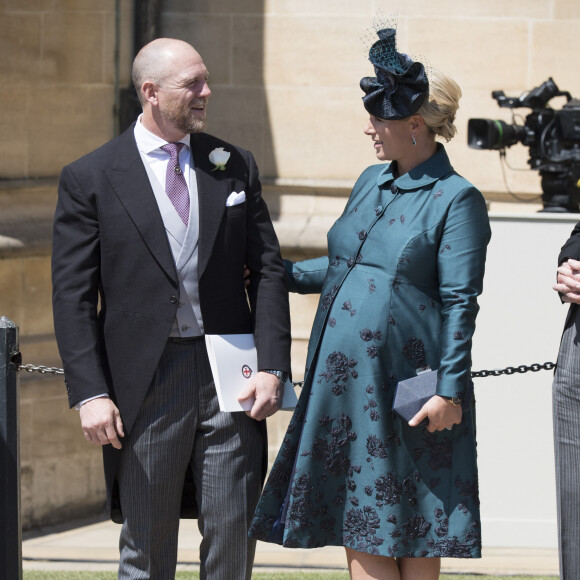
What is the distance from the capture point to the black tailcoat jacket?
3.49 m

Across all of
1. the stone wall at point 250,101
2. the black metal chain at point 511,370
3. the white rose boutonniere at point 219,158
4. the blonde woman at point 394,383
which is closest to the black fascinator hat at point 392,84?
the blonde woman at point 394,383

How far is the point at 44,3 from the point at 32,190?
3.29 ft

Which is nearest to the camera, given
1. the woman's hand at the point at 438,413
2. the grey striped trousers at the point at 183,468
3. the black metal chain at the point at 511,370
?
the woman's hand at the point at 438,413

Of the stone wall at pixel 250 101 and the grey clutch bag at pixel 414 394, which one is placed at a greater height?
the stone wall at pixel 250 101

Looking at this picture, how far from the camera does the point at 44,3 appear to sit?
21.5 ft

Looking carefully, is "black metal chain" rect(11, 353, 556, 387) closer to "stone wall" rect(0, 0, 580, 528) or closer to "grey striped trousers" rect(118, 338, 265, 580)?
"grey striped trousers" rect(118, 338, 265, 580)

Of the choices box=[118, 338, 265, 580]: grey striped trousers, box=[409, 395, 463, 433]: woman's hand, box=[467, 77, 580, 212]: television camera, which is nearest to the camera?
box=[409, 395, 463, 433]: woman's hand

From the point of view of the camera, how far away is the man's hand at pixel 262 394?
355 centimetres

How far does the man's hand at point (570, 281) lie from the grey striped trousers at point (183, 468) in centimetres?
103

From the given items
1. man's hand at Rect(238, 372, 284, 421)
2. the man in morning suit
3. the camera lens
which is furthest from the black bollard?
the camera lens

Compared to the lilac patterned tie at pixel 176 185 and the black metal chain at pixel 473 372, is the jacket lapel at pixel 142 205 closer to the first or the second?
the lilac patterned tie at pixel 176 185

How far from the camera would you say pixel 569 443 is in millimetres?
3758

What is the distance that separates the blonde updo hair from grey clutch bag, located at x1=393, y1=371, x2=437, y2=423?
2.39 feet

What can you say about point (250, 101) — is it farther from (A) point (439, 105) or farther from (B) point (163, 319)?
(B) point (163, 319)
